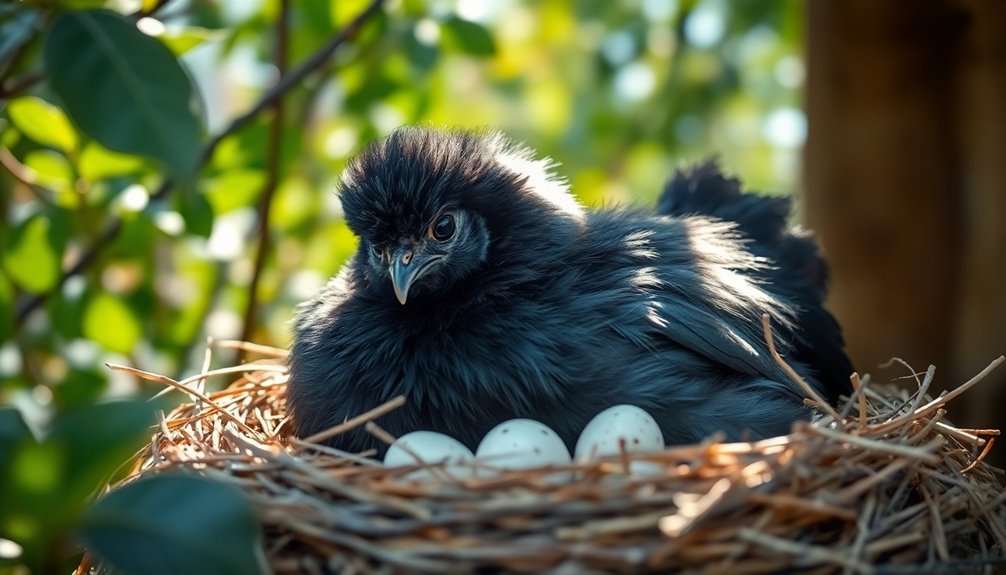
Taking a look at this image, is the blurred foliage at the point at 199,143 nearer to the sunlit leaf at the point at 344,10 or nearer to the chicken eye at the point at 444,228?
the sunlit leaf at the point at 344,10

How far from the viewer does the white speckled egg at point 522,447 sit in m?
1.93

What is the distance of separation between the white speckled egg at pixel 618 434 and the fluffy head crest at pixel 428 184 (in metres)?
0.70

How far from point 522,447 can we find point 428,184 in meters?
0.78

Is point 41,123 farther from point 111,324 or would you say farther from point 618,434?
point 618,434

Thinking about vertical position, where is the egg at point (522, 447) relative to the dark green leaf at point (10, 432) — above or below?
below

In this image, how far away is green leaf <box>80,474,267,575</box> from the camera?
129 centimetres

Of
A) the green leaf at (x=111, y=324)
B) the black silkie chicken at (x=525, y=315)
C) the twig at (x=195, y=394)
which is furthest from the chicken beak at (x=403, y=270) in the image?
the green leaf at (x=111, y=324)

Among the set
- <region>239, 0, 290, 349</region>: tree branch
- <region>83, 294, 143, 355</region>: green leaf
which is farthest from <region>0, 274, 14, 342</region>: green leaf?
<region>239, 0, 290, 349</region>: tree branch

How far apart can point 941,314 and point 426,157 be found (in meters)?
2.21

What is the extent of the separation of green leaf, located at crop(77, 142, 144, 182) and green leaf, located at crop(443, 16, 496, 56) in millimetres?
1006

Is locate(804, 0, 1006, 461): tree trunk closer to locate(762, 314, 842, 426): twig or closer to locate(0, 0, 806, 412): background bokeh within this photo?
locate(0, 0, 806, 412): background bokeh

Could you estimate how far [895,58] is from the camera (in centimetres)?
366

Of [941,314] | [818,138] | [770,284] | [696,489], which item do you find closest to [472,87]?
[818,138]

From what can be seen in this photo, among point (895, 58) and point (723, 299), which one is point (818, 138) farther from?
point (723, 299)
